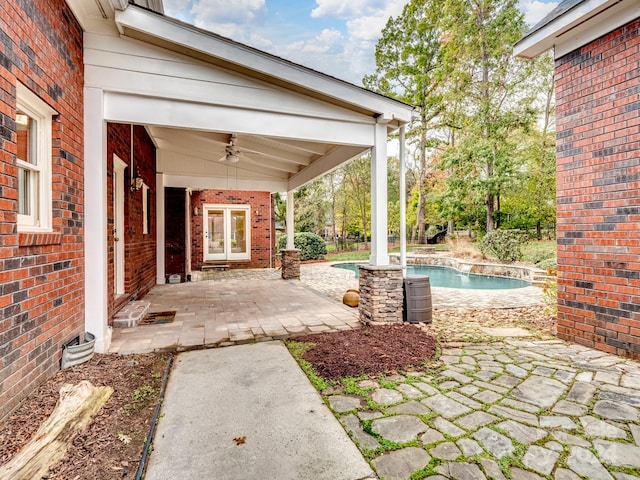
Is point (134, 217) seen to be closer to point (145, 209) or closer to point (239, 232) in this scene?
point (145, 209)

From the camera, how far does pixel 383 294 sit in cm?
447

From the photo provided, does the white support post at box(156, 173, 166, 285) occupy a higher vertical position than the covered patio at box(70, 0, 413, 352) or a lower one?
lower

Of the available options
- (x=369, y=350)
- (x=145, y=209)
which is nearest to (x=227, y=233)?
(x=145, y=209)

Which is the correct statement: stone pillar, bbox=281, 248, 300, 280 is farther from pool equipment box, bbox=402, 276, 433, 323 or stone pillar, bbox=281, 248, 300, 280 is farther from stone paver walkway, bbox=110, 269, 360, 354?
pool equipment box, bbox=402, 276, 433, 323

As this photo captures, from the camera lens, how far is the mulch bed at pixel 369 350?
3.06 meters

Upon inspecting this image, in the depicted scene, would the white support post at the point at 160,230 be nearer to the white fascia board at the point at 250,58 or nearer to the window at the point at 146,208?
the window at the point at 146,208

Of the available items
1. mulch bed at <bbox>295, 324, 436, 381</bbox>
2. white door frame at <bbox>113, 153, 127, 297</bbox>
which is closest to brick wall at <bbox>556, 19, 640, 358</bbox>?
mulch bed at <bbox>295, 324, 436, 381</bbox>

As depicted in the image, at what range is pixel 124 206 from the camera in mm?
5180

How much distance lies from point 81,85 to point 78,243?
157cm

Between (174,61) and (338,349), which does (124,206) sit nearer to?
(174,61)

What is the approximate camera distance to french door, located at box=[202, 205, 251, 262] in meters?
12.7

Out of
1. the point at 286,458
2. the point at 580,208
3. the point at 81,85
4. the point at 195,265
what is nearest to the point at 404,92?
the point at 195,265

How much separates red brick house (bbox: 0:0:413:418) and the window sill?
0.01m

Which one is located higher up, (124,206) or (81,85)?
(81,85)
